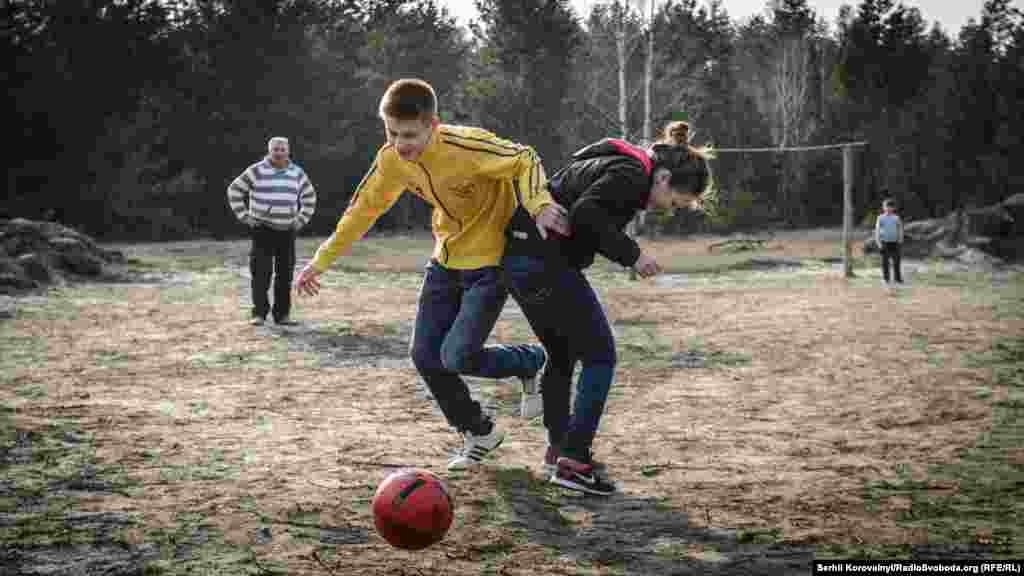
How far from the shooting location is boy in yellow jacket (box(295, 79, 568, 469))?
453 centimetres

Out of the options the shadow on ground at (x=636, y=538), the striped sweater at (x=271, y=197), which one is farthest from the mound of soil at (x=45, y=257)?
the shadow on ground at (x=636, y=538)

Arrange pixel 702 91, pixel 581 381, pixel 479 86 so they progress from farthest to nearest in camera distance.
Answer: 1. pixel 702 91
2. pixel 479 86
3. pixel 581 381

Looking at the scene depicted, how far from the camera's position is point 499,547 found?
3.94 m

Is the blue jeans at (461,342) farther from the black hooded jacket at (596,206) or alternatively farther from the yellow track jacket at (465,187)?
the black hooded jacket at (596,206)

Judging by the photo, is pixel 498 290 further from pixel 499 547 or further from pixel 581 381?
pixel 499 547

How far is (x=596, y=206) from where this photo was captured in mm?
4309

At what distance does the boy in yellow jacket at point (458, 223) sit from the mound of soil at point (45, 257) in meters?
11.8

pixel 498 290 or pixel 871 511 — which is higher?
pixel 498 290

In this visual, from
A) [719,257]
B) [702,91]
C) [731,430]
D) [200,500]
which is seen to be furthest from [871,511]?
[702,91]

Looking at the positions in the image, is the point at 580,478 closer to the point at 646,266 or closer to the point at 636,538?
the point at 636,538

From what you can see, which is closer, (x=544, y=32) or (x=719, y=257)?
(x=719, y=257)

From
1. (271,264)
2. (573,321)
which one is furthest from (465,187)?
(271,264)

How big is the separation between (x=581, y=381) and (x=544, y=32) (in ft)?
122

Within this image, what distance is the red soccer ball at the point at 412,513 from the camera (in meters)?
3.80
